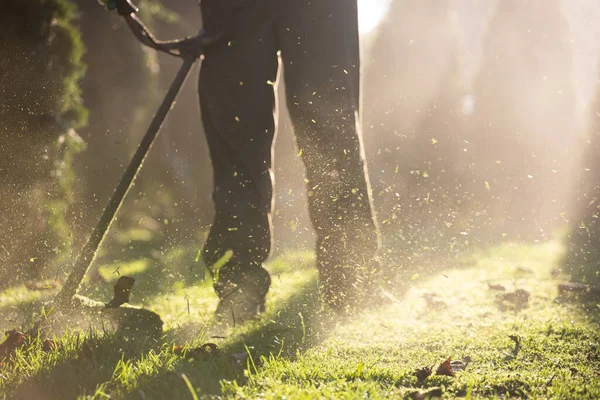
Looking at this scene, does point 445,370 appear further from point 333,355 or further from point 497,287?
point 497,287

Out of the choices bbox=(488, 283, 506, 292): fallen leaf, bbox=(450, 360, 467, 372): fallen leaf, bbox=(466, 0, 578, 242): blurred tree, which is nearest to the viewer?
bbox=(450, 360, 467, 372): fallen leaf

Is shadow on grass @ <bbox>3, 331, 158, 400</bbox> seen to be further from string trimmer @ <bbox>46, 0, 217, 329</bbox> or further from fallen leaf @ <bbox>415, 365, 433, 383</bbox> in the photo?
fallen leaf @ <bbox>415, 365, 433, 383</bbox>

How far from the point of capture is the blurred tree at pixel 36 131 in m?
3.42

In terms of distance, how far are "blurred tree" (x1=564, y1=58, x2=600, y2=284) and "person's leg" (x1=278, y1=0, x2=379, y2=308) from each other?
210 centimetres

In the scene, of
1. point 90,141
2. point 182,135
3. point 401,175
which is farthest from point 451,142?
point 90,141

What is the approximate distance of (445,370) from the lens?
2.02 metres

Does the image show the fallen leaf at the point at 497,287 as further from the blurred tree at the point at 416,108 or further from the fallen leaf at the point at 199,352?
the blurred tree at the point at 416,108

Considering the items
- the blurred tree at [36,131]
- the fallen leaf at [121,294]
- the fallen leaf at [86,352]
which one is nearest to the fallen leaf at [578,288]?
the fallen leaf at [121,294]

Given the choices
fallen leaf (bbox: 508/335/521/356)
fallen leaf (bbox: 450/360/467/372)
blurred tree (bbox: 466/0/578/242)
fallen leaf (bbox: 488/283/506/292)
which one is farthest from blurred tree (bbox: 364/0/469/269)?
fallen leaf (bbox: 450/360/467/372)

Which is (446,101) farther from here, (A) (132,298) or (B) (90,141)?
(A) (132,298)

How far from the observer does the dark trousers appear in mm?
2996

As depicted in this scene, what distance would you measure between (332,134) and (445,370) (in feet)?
4.90

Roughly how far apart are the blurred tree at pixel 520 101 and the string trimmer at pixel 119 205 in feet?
40.7

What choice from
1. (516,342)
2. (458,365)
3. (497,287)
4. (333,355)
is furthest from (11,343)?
(497,287)
